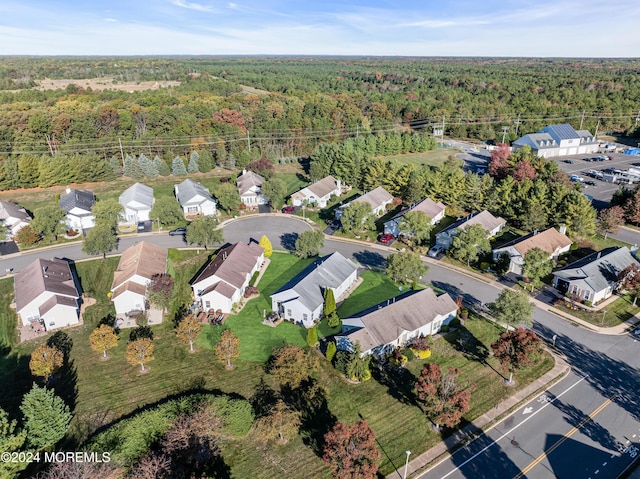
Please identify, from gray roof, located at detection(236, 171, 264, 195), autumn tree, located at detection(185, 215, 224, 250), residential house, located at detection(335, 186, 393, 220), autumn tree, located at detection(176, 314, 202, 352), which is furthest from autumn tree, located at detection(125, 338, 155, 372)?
gray roof, located at detection(236, 171, 264, 195)

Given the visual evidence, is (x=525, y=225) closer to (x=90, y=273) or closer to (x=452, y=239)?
(x=452, y=239)

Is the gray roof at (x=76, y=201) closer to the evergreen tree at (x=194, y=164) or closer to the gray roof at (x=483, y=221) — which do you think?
the evergreen tree at (x=194, y=164)

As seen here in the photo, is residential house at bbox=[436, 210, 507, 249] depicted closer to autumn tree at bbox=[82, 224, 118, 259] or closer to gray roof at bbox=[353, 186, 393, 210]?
gray roof at bbox=[353, 186, 393, 210]

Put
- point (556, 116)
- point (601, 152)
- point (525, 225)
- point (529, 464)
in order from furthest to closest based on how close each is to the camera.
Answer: point (556, 116) < point (601, 152) < point (525, 225) < point (529, 464)

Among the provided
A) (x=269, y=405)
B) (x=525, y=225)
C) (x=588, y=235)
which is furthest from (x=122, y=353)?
(x=588, y=235)

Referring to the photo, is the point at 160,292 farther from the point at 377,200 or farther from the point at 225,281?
the point at 377,200

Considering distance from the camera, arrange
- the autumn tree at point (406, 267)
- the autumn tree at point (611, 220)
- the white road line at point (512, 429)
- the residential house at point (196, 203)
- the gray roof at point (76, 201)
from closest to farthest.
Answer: the white road line at point (512, 429), the autumn tree at point (406, 267), the autumn tree at point (611, 220), the gray roof at point (76, 201), the residential house at point (196, 203)

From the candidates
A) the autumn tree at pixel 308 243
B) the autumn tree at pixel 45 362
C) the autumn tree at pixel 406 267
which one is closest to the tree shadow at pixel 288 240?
the autumn tree at pixel 308 243
